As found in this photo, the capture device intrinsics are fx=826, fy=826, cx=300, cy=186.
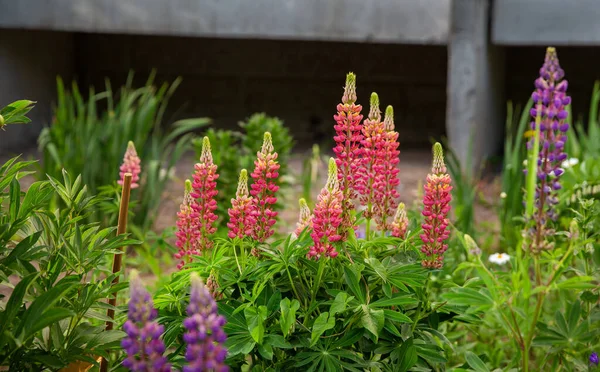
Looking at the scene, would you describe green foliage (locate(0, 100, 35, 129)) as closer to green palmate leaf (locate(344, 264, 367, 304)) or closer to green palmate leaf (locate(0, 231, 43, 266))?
green palmate leaf (locate(0, 231, 43, 266))

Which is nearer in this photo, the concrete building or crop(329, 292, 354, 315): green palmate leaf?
crop(329, 292, 354, 315): green palmate leaf

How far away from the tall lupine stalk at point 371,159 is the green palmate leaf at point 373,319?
0.85 ft

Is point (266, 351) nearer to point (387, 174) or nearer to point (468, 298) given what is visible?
point (468, 298)

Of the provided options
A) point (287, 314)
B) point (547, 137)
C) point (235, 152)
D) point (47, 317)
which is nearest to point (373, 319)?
point (287, 314)

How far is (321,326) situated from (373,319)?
0.33 feet

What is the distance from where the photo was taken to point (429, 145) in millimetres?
6973

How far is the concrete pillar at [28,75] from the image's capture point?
6031 millimetres

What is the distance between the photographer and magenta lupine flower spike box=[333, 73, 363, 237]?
1575 millimetres

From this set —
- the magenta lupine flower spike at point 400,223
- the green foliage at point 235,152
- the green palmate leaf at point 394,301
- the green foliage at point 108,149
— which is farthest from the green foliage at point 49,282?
the green foliage at point 108,149

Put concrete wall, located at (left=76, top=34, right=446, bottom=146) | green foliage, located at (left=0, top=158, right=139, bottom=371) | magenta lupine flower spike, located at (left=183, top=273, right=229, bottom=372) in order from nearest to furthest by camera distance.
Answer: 1. magenta lupine flower spike, located at (left=183, top=273, right=229, bottom=372)
2. green foliage, located at (left=0, top=158, right=139, bottom=371)
3. concrete wall, located at (left=76, top=34, right=446, bottom=146)

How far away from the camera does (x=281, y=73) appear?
294 inches

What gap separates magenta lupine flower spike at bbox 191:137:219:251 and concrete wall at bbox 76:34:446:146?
18.5 feet

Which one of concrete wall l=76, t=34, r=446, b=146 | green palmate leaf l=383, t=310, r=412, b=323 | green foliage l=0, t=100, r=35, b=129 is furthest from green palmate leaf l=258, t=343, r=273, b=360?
concrete wall l=76, t=34, r=446, b=146

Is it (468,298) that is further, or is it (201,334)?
(468,298)
